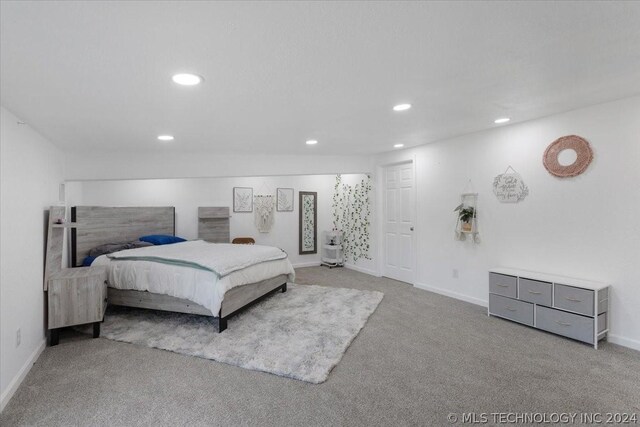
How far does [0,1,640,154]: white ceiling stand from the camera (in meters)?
1.41

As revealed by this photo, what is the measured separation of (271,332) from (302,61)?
258 centimetres

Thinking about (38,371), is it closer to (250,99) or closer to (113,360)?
(113,360)

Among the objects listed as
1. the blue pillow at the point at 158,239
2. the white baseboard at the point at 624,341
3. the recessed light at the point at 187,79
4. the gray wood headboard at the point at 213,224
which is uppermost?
the recessed light at the point at 187,79

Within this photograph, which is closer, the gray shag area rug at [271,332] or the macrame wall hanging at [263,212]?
the gray shag area rug at [271,332]

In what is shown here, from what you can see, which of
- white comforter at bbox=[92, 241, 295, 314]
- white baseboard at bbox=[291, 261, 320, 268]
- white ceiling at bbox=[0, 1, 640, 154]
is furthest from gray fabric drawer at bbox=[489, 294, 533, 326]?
white baseboard at bbox=[291, 261, 320, 268]

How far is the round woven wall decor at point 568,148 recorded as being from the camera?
319cm

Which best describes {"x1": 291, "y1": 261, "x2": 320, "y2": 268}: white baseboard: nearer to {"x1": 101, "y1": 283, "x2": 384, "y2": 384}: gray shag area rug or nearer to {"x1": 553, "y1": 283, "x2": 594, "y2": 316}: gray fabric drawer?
{"x1": 101, "y1": 283, "x2": 384, "y2": 384}: gray shag area rug

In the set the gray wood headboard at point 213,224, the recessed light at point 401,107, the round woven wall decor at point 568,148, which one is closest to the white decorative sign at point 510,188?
the round woven wall decor at point 568,148

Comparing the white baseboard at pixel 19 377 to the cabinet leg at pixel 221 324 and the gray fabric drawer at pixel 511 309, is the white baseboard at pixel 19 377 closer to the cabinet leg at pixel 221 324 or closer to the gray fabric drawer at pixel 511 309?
the cabinet leg at pixel 221 324

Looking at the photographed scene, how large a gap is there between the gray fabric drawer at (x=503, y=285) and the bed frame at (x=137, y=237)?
2.69 m

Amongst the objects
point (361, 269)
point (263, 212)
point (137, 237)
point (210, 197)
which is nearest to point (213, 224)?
point (210, 197)

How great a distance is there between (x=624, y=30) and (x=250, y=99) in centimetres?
218

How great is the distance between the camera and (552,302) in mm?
3189

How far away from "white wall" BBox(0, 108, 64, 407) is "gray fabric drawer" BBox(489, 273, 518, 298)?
4276mm
